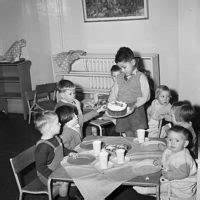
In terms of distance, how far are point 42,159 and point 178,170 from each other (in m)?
1.26

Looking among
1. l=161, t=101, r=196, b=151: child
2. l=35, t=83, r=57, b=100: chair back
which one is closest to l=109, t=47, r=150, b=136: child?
l=161, t=101, r=196, b=151: child

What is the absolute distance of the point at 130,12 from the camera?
7.15 meters

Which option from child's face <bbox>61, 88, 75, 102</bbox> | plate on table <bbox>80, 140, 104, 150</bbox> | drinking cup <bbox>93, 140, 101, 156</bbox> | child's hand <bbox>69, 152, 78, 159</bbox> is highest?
child's face <bbox>61, 88, 75, 102</bbox>

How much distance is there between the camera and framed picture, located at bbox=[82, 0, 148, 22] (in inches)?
277

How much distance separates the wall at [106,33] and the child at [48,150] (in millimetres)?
3586

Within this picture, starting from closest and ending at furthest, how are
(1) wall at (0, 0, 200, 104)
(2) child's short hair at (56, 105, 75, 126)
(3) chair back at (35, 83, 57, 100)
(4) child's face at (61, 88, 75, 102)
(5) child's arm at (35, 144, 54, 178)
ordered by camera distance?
(5) child's arm at (35, 144, 54, 178) < (2) child's short hair at (56, 105, 75, 126) < (4) child's face at (61, 88, 75, 102) < (1) wall at (0, 0, 200, 104) < (3) chair back at (35, 83, 57, 100)

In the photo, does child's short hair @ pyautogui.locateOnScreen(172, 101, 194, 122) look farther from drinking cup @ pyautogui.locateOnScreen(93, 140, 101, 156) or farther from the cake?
drinking cup @ pyautogui.locateOnScreen(93, 140, 101, 156)

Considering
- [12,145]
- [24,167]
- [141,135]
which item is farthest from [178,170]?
[12,145]

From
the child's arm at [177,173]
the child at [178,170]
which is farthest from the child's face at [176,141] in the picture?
the child's arm at [177,173]

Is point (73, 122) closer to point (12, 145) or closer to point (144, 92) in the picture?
point (144, 92)

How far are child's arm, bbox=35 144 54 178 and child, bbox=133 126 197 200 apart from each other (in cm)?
109

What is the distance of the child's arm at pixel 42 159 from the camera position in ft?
11.3

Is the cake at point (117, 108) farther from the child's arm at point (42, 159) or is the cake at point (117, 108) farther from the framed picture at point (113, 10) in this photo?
the framed picture at point (113, 10)

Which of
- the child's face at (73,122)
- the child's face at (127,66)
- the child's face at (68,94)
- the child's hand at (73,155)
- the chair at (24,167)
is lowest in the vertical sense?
the chair at (24,167)
